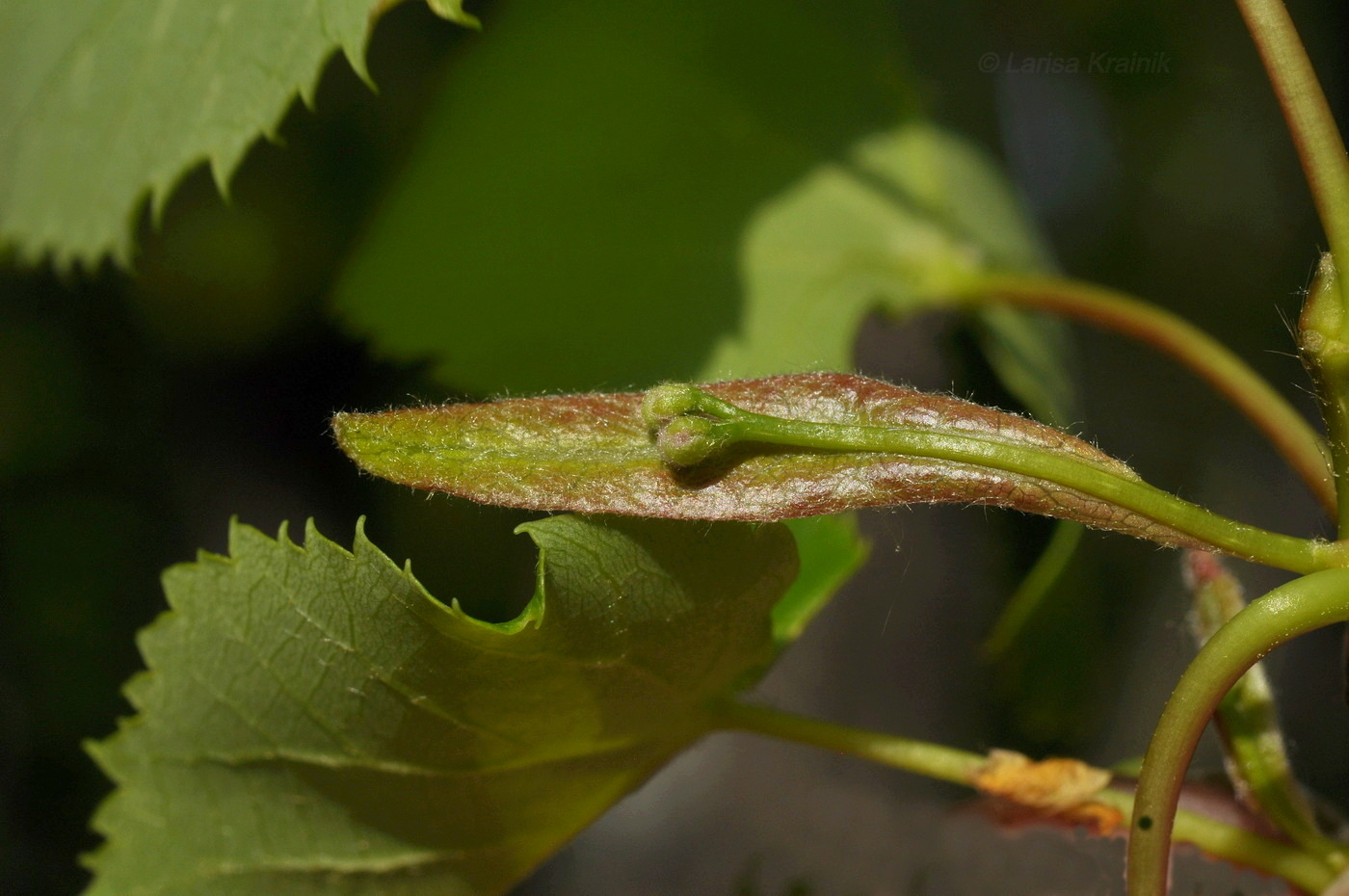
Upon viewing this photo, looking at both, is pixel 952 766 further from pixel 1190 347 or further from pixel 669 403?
pixel 1190 347

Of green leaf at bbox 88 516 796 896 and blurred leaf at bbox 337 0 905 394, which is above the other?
blurred leaf at bbox 337 0 905 394

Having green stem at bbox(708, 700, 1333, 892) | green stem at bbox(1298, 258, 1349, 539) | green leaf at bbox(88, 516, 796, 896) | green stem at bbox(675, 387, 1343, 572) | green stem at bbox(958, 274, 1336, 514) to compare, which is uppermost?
green stem at bbox(958, 274, 1336, 514)

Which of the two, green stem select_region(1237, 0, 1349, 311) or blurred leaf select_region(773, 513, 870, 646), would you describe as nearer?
green stem select_region(1237, 0, 1349, 311)

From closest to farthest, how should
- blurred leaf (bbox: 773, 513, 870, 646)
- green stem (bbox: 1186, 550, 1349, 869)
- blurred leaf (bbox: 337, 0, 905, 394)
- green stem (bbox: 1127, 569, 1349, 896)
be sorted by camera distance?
green stem (bbox: 1127, 569, 1349, 896) < green stem (bbox: 1186, 550, 1349, 869) < blurred leaf (bbox: 773, 513, 870, 646) < blurred leaf (bbox: 337, 0, 905, 394)

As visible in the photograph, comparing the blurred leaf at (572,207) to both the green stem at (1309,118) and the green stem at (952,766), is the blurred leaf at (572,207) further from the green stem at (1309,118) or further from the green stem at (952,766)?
the green stem at (1309,118)

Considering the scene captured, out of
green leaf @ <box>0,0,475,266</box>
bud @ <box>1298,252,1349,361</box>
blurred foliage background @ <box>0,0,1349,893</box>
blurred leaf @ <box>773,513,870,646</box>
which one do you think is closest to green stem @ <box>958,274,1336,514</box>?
blurred foliage background @ <box>0,0,1349,893</box>

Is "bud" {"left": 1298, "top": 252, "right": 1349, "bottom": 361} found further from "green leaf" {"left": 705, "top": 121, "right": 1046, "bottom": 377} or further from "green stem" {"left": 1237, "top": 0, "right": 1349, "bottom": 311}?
"green leaf" {"left": 705, "top": 121, "right": 1046, "bottom": 377}
